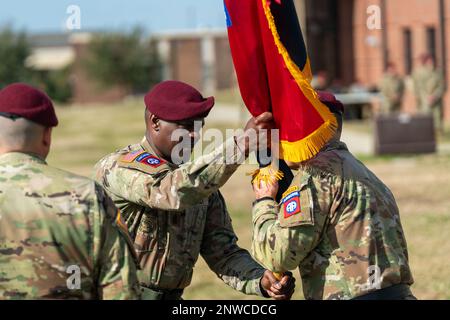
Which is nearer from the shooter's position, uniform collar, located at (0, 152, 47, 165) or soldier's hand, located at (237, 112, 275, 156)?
uniform collar, located at (0, 152, 47, 165)

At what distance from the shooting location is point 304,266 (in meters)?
5.30

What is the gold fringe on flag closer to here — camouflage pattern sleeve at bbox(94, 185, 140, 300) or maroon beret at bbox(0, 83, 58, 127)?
camouflage pattern sleeve at bbox(94, 185, 140, 300)

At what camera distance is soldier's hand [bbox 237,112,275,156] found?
506cm

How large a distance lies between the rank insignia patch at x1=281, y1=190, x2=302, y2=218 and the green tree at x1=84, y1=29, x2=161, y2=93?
229ft

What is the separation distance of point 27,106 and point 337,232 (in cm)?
160

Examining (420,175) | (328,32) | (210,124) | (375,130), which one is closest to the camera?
(420,175)

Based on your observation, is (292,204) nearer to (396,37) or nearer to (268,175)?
(268,175)

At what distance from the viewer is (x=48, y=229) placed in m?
4.48

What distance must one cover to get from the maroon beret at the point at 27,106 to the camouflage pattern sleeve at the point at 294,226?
1.22 meters

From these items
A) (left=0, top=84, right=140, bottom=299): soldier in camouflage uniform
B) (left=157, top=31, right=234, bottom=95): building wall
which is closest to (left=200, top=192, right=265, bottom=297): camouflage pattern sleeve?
(left=0, top=84, right=140, bottom=299): soldier in camouflage uniform

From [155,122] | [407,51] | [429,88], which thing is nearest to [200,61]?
[407,51]
